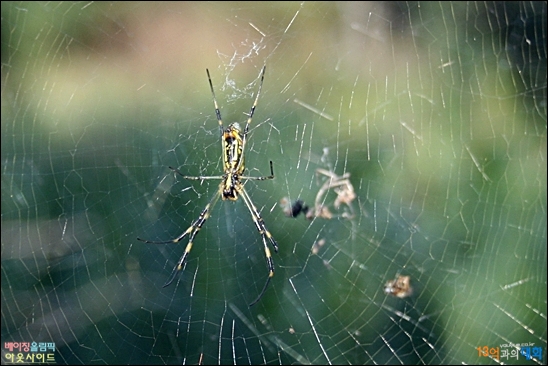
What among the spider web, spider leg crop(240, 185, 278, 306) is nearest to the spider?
spider leg crop(240, 185, 278, 306)

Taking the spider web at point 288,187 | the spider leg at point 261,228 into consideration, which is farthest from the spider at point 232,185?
the spider web at point 288,187

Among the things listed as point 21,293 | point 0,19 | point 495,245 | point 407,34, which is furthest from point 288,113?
point 0,19

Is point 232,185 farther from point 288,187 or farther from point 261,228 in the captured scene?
point 288,187

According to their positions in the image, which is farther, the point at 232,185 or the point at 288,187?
the point at 288,187

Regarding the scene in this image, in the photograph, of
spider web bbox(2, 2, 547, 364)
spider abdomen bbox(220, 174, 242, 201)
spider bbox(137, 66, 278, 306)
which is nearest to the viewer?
spider bbox(137, 66, 278, 306)

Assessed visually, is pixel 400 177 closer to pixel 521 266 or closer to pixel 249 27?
pixel 521 266

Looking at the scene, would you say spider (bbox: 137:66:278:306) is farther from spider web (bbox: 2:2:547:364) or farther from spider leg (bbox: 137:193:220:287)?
spider web (bbox: 2:2:547:364)

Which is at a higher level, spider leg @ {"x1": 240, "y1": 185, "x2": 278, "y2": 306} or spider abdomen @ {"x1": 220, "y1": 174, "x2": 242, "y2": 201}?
spider abdomen @ {"x1": 220, "y1": 174, "x2": 242, "y2": 201}

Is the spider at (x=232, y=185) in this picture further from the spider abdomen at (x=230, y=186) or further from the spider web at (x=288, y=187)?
the spider web at (x=288, y=187)

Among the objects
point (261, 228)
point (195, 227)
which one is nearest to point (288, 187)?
point (261, 228)
